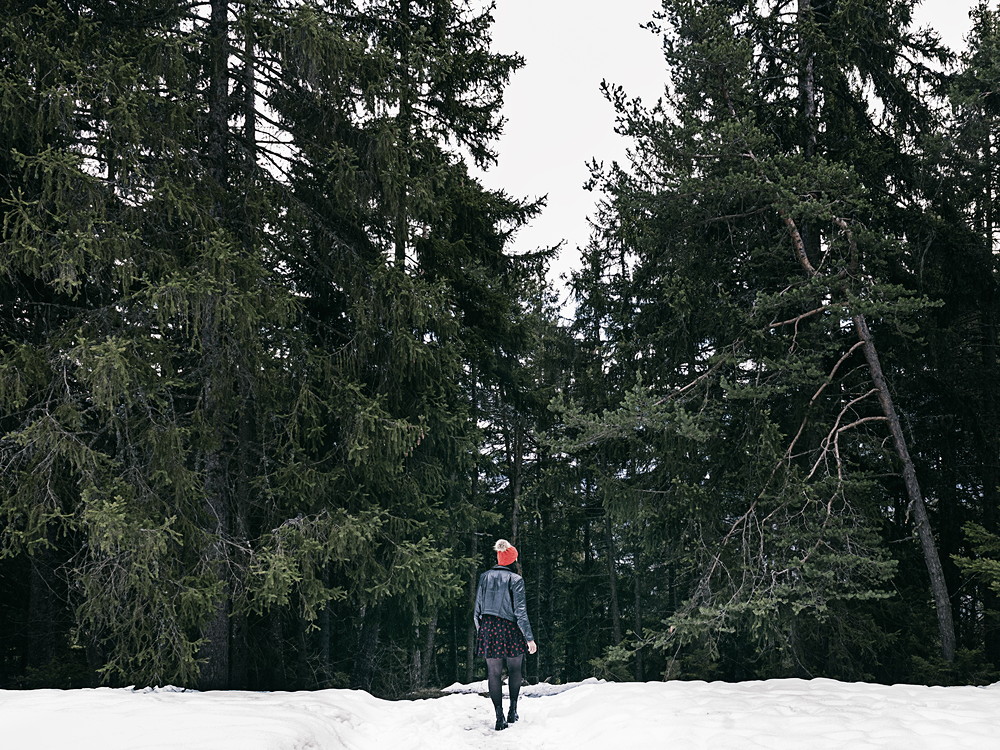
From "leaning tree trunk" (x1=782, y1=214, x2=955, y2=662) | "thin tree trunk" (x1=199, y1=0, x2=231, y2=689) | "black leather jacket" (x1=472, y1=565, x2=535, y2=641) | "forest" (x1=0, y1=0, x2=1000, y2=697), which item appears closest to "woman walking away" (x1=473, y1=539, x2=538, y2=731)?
"black leather jacket" (x1=472, y1=565, x2=535, y2=641)

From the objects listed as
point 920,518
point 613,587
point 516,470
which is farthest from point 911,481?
point 613,587

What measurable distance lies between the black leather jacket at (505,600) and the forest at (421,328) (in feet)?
7.17

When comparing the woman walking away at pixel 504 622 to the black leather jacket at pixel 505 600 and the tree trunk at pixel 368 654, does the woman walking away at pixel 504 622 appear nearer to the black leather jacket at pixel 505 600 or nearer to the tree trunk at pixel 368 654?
the black leather jacket at pixel 505 600

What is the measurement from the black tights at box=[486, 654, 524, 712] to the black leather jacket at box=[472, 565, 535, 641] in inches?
11.3

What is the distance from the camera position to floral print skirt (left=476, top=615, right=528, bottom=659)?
7359 mm

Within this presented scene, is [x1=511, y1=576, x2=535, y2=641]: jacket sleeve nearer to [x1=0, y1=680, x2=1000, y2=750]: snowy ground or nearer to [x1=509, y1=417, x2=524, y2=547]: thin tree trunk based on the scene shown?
[x1=0, y1=680, x2=1000, y2=750]: snowy ground

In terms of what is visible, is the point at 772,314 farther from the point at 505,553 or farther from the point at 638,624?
the point at 638,624

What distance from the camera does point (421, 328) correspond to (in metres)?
10.4

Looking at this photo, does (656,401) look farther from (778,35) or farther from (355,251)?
(778,35)

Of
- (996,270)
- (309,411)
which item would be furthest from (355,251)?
(996,270)

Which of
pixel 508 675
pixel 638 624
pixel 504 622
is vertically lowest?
pixel 638 624

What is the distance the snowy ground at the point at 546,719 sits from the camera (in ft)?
16.6

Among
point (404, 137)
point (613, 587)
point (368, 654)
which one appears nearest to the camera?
point (404, 137)

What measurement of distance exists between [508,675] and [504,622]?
1.96 feet
